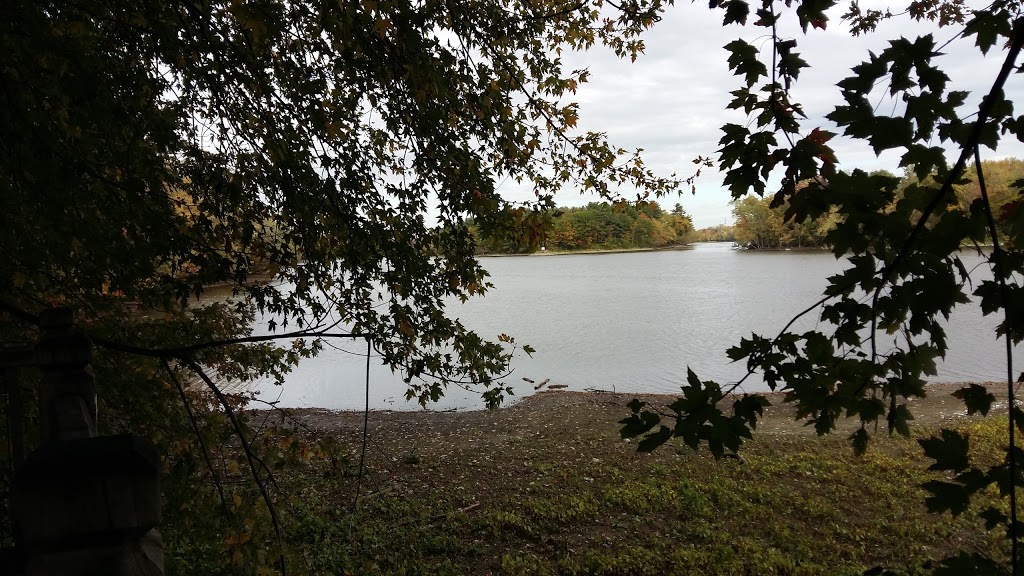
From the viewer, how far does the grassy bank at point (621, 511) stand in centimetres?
494

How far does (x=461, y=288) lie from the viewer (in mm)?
3498

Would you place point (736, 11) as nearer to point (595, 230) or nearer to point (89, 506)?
point (89, 506)

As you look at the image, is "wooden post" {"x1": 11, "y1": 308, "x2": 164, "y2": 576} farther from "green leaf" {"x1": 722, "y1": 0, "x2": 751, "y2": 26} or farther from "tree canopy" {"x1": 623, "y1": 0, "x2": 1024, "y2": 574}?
"green leaf" {"x1": 722, "y1": 0, "x2": 751, "y2": 26}

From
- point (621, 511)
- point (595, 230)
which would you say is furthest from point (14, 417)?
point (595, 230)

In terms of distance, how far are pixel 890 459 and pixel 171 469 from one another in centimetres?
844

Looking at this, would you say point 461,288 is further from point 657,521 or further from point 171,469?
point 657,521

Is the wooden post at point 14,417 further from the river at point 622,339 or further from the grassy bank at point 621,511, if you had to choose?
the river at point 622,339

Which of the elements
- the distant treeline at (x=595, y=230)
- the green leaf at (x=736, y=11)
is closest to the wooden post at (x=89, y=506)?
the green leaf at (x=736, y=11)

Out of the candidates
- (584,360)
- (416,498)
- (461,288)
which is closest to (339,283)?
(461,288)

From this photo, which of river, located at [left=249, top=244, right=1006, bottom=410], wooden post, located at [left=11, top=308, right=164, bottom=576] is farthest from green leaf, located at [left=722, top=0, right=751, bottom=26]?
river, located at [left=249, top=244, right=1006, bottom=410]

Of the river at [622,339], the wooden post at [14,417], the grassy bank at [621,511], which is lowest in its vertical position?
the river at [622,339]

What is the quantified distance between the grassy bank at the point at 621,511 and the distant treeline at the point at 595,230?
1.55 meters

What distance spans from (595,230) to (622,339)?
56128 mm

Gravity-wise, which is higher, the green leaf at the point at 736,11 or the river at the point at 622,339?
the green leaf at the point at 736,11
